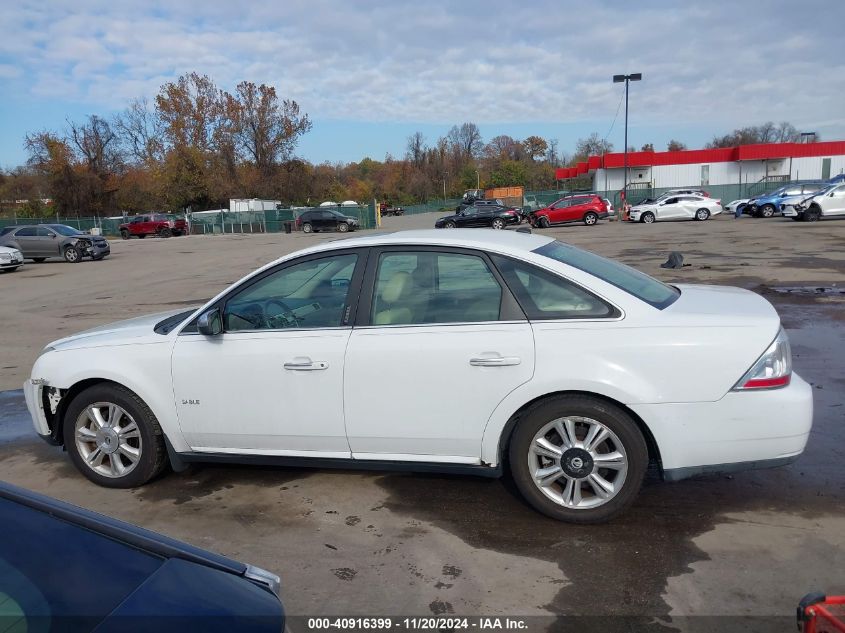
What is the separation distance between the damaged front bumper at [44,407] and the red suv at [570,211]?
35.4 meters

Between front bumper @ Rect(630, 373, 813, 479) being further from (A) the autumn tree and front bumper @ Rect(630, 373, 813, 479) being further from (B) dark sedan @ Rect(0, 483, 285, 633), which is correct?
(A) the autumn tree

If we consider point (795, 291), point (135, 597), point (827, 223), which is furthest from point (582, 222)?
point (135, 597)

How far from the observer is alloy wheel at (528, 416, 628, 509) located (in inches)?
145

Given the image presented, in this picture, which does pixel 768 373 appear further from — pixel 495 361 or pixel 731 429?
pixel 495 361

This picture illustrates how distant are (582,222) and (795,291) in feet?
95.1

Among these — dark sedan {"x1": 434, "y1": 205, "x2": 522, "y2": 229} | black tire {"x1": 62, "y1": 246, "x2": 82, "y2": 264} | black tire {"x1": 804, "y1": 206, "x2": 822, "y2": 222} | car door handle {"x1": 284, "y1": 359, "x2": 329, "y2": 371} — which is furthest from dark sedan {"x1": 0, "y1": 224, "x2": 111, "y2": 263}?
black tire {"x1": 804, "y1": 206, "x2": 822, "y2": 222}

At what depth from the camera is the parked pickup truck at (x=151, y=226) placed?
5203cm

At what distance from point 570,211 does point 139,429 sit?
1421 inches

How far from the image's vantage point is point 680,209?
38438mm

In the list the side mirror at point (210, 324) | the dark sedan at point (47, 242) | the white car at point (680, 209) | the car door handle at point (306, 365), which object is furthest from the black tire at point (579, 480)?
the white car at point (680, 209)

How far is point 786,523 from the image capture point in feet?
12.4

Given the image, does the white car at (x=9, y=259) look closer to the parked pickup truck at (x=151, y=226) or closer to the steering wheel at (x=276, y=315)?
the steering wheel at (x=276, y=315)

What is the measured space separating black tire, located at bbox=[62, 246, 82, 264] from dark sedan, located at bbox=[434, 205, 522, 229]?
60.0 feet

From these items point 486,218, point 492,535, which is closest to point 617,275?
point 492,535
